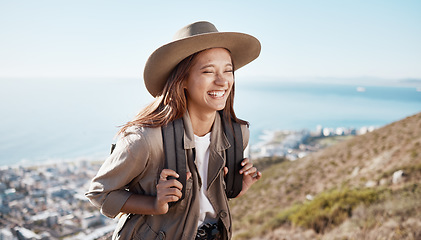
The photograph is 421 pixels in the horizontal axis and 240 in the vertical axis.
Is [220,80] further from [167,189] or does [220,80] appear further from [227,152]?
[167,189]

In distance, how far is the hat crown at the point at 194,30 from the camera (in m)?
1.31

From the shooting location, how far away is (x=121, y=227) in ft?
4.58

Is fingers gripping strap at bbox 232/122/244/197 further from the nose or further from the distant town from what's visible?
the distant town

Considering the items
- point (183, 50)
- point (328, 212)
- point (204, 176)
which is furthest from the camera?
point (328, 212)

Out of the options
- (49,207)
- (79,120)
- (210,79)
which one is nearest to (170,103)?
(210,79)

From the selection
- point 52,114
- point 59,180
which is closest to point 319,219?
point 59,180

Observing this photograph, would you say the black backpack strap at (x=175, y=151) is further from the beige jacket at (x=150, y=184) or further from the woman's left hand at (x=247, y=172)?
the woman's left hand at (x=247, y=172)

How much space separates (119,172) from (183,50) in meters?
0.61

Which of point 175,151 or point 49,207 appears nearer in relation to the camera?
point 175,151

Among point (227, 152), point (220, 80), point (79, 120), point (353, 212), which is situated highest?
point (220, 80)

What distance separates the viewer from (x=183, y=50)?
1.30 m

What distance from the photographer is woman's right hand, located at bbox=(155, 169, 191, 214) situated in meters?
1.18

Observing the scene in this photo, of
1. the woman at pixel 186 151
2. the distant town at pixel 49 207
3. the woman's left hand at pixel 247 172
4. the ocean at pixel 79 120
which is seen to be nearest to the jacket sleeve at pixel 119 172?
the woman at pixel 186 151

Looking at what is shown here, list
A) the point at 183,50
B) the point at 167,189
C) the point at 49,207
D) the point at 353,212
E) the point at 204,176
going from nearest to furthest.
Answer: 1. the point at 167,189
2. the point at 183,50
3. the point at 204,176
4. the point at 353,212
5. the point at 49,207
